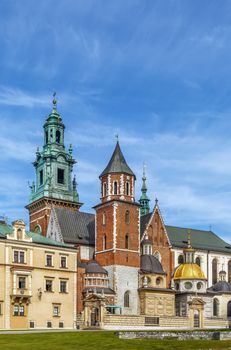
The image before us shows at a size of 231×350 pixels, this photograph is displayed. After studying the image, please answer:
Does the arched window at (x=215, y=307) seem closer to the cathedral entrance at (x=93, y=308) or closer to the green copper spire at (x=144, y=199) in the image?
the cathedral entrance at (x=93, y=308)

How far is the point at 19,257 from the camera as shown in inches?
2923

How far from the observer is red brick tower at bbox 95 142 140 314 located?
88000mm

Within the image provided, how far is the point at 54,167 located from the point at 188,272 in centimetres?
3207

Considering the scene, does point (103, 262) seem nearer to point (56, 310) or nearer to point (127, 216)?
point (127, 216)

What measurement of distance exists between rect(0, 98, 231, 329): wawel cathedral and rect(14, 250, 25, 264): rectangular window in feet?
0.55

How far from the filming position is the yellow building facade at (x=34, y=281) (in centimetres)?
7256

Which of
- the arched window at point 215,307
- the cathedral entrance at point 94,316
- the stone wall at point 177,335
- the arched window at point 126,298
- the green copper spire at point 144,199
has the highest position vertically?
the green copper spire at point 144,199

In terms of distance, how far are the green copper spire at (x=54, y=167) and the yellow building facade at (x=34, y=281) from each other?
103 ft

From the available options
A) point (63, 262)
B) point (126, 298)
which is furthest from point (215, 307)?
point (63, 262)

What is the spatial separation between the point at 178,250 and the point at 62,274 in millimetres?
33663

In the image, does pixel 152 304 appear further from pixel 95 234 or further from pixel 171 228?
pixel 171 228

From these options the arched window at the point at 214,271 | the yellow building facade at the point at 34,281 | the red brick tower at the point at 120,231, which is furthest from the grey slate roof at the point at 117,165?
the arched window at the point at 214,271

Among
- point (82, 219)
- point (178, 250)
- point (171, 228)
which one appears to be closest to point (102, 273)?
point (82, 219)

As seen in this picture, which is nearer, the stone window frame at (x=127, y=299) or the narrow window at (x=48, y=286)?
Result: the narrow window at (x=48, y=286)
